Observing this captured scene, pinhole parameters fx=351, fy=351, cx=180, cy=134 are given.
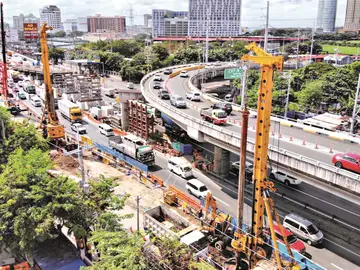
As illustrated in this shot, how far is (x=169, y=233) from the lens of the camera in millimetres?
21562

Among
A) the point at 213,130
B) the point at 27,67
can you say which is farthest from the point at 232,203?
the point at 27,67

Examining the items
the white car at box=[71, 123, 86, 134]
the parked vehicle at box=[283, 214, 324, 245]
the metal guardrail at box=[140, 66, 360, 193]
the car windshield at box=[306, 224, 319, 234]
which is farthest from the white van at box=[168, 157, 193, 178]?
the white car at box=[71, 123, 86, 134]

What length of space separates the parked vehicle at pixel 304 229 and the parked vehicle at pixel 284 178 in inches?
314

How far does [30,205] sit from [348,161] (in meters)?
20.3

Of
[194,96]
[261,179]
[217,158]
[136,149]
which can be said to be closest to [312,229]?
[261,179]

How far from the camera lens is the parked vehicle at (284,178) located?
34.1 m

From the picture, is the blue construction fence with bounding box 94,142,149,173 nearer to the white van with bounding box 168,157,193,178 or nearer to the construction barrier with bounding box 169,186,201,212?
the white van with bounding box 168,157,193,178

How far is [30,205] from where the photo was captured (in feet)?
67.3

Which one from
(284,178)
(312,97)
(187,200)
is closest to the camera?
(187,200)

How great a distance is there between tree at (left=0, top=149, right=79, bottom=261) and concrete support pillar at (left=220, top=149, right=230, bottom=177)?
18184mm

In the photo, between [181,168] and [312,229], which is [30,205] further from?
[312,229]

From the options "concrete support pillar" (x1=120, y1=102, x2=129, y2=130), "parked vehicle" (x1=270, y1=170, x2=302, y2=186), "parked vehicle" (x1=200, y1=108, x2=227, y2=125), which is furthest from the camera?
"concrete support pillar" (x1=120, y1=102, x2=129, y2=130)

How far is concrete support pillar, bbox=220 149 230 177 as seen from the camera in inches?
1436

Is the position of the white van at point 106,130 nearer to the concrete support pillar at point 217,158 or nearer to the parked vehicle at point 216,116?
the parked vehicle at point 216,116
